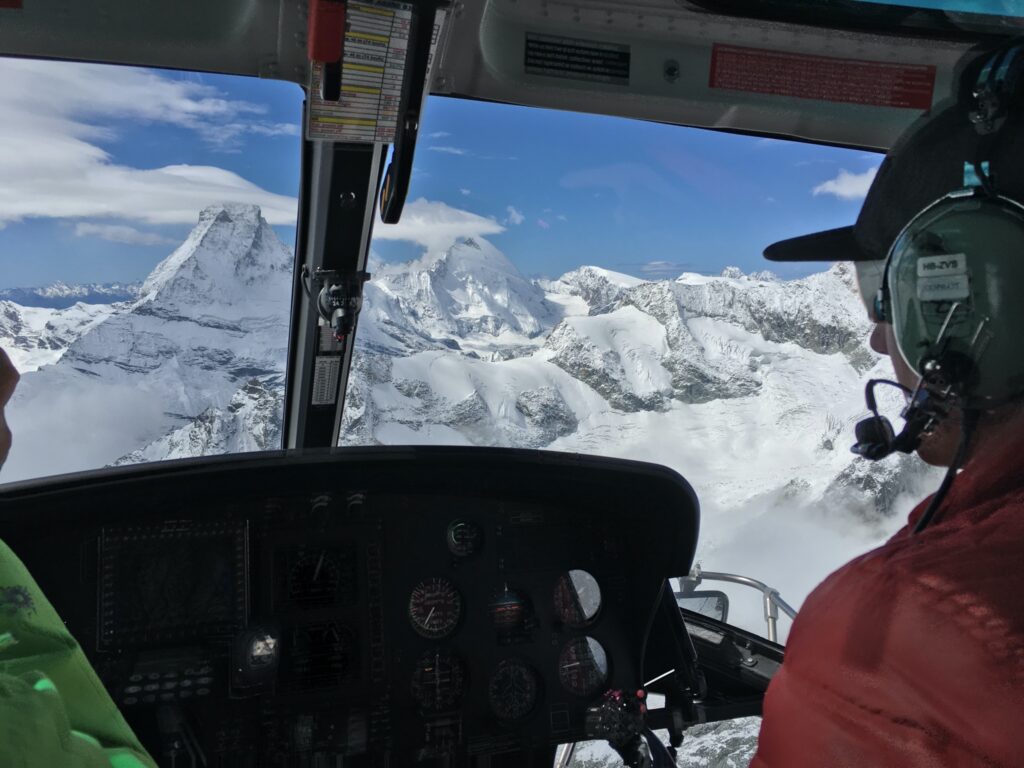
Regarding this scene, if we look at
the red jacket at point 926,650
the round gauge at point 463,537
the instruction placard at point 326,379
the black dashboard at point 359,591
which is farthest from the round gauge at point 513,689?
the red jacket at point 926,650

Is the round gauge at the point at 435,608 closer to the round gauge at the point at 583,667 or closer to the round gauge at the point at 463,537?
the round gauge at the point at 463,537

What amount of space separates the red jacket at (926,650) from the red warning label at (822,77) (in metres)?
1.31

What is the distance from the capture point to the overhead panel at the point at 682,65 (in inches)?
66.0

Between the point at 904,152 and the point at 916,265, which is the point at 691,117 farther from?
the point at 916,265

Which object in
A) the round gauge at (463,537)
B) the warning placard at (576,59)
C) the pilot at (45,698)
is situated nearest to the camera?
the pilot at (45,698)

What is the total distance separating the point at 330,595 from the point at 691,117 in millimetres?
1474

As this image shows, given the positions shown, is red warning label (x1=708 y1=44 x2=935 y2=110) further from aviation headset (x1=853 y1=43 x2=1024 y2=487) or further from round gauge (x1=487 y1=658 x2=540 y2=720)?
round gauge (x1=487 y1=658 x2=540 y2=720)

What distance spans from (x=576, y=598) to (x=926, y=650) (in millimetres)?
1782

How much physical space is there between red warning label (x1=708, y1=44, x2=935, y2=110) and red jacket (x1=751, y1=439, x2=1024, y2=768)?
1310 millimetres

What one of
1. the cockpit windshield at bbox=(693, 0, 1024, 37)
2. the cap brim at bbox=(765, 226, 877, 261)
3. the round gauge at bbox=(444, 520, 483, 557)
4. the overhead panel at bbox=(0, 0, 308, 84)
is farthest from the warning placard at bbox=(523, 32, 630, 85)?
the round gauge at bbox=(444, 520, 483, 557)

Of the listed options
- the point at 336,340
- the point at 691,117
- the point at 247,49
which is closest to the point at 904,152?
the point at 691,117

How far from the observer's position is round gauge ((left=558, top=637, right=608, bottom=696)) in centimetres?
228

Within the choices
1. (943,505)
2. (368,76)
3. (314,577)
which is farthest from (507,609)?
(943,505)

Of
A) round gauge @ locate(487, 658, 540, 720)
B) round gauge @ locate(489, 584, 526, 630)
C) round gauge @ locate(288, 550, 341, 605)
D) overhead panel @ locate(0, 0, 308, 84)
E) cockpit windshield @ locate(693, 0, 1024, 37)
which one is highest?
cockpit windshield @ locate(693, 0, 1024, 37)
